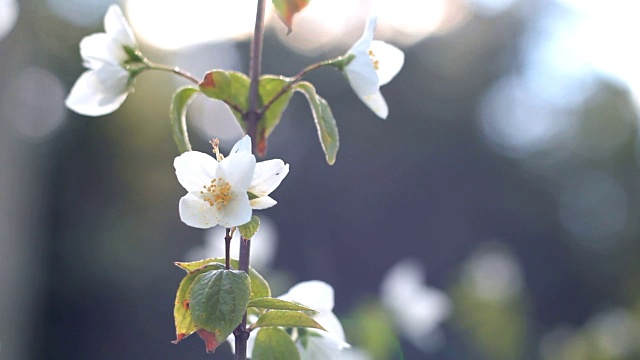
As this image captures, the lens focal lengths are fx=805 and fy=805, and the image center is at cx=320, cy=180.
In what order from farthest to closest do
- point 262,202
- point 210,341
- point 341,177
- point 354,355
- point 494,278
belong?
1. point 341,177
2. point 494,278
3. point 354,355
4. point 262,202
5. point 210,341

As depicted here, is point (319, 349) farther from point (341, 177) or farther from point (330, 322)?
point (341, 177)

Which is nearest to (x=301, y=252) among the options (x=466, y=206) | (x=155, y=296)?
(x=155, y=296)

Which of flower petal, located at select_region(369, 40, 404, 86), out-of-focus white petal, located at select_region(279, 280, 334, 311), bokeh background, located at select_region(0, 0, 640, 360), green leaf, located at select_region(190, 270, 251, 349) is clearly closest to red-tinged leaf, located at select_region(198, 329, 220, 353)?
green leaf, located at select_region(190, 270, 251, 349)

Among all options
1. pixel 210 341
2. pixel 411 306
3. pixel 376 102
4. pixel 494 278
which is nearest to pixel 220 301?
pixel 210 341

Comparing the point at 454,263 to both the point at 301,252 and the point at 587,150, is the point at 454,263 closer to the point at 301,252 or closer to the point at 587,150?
the point at 301,252

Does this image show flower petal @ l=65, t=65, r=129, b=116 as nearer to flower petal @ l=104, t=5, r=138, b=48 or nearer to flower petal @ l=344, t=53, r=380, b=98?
flower petal @ l=104, t=5, r=138, b=48
